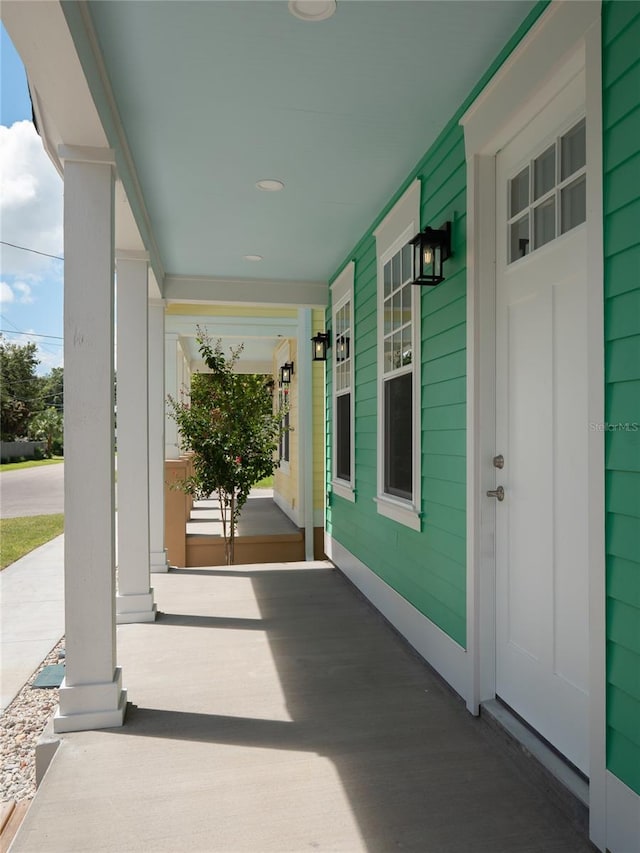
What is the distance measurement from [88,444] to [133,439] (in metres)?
1.46

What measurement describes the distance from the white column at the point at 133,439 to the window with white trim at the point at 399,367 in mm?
1625

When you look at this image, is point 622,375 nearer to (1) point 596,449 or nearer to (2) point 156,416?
(1) point 596,449

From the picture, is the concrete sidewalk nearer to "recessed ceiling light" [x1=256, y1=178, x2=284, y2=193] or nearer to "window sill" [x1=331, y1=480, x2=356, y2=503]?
"window sill" [x1=331, y1=480, x2=356, y2=503]

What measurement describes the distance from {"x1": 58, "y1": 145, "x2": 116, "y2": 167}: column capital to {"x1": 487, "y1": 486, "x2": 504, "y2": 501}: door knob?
86.2 inches

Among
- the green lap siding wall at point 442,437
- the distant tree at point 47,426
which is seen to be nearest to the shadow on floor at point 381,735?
the green lap siding wall at point 442,437

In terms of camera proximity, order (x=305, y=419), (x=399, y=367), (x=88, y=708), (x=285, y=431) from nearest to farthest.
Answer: (x=88, y=708), (x=399, y=367), (x=305, y=419), (x=285, y=431)

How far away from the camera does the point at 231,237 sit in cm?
463

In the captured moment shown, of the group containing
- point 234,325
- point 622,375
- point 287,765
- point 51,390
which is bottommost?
point 287,765

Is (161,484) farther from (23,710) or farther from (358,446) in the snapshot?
(23,710)

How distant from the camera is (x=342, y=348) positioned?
18.3ft

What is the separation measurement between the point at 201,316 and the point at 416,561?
517cm

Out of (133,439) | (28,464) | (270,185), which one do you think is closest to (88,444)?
(133,439)

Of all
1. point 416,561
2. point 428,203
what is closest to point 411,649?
point 416,561

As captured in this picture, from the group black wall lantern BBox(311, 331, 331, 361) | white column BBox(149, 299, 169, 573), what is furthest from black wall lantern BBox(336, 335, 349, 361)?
white column BBox(149, 299, 169, 573)
